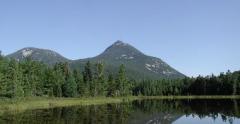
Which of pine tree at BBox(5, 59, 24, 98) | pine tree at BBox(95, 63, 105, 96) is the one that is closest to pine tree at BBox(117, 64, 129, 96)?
pine tree at BBox(95, 63, 105, 96)

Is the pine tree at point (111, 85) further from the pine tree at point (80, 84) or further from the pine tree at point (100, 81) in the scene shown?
the pine tree at point (80, 84)

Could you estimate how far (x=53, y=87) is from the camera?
154m

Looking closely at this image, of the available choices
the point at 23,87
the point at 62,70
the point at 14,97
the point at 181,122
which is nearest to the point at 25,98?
the point at 23,87

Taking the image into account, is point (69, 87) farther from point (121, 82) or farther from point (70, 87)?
point (121, 82)

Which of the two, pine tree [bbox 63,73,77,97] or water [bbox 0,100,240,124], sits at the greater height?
pine tree [bbox 63,73,77,97]

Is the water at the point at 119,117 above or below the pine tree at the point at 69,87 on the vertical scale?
Result: below

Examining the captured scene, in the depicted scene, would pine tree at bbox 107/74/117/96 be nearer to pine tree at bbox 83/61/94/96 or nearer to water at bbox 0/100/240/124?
pine tree at bbox 83/61/94/96

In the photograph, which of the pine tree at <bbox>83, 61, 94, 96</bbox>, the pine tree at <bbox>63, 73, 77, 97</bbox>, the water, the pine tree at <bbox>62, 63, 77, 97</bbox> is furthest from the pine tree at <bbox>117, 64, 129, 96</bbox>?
the water

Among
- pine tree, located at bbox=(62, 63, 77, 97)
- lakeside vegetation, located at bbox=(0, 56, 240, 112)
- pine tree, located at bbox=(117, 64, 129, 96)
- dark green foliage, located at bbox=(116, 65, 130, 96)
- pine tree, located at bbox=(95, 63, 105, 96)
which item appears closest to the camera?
lakeside vegetation, located at bbox=(0, 56, 240, 112)

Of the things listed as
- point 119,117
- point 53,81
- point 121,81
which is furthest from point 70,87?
point 119,117

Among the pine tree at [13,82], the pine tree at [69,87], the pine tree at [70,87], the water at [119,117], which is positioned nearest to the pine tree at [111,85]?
the pine tree at [69,87]

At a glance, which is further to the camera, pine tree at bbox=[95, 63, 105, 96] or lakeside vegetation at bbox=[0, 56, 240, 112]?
pine tree at bbox=[95, 63, 105, 96]

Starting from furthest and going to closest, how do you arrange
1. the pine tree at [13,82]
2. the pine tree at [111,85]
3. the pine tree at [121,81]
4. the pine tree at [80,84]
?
the pine tree at [111,85] → the pine tree at [121,81] → the pine tree at [80,84] → the pine tree at [13,82]

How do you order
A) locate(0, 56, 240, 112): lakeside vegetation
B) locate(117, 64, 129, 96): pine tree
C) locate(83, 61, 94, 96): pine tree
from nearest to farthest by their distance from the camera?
locate(0, 56, 240, 112): lakeside vegetation → locate(83, 61, 94, 96): pine tree → locate(117, 64, 129, 96): pine tree
